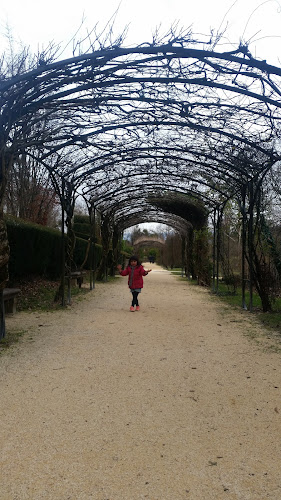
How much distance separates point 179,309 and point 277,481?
722 cm

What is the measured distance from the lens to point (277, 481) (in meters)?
2.25

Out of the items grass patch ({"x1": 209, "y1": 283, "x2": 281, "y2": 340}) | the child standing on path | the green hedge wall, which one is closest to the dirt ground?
grass patch ({"x1": 209, "y1": 283, "x2": 281, "y2": 340})

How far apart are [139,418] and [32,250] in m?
8.27

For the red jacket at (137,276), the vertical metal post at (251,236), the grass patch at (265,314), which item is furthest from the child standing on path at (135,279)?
the grass patch at (265,314)

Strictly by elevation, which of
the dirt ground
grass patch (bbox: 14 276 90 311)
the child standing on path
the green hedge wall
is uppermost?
the green hedge wall

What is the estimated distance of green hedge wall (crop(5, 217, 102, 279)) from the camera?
947cm

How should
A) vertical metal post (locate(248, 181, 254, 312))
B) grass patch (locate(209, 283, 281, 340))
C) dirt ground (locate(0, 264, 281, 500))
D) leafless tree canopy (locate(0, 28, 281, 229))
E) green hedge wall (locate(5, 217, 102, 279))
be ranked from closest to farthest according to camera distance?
dirt ground (locate(0, 264, 281, 500))
leafless tree canopy (locate(0, 28, 281, 229))
grass patch (locate(209, 283, 281, 340))
vertical metal post (locate(248, 181, 254, 312))
green hedge wall (locate(5, 217, 102, 279))

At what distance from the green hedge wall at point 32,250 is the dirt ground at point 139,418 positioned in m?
3.73

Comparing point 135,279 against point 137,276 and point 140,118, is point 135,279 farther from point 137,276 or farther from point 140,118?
point 140,118

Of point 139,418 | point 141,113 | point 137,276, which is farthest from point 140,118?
point 139,418

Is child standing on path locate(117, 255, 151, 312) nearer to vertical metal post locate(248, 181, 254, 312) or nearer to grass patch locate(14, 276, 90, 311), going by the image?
grass patch locate(14, 276, 90, 311)

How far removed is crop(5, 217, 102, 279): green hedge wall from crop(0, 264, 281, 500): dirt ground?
3.73 m

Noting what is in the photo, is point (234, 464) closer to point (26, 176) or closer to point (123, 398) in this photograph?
point (123, 398)

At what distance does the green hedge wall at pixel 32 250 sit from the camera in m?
9.47
